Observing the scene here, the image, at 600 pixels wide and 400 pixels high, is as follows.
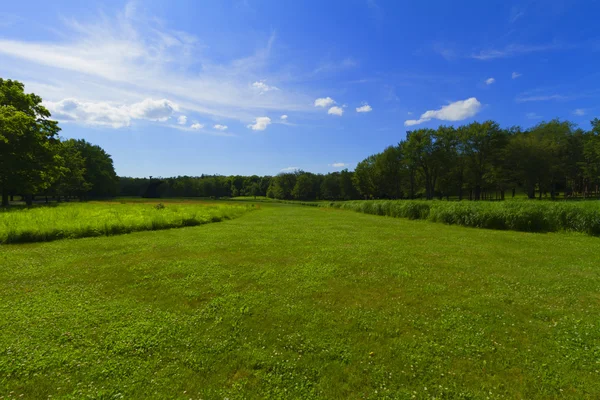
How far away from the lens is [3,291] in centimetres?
695

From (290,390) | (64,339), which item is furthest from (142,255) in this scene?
(290,390)

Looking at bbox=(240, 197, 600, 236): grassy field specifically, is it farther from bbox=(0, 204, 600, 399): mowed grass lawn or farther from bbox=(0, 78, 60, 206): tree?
bbox=(0, 78, 60, 206): tree

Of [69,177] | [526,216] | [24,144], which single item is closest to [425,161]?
[526,216]

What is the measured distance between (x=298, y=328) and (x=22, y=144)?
1691 inches

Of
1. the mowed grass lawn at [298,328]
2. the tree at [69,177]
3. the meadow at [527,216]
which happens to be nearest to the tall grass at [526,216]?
the meadow at [527,216]

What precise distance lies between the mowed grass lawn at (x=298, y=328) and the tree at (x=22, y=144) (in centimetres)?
2984

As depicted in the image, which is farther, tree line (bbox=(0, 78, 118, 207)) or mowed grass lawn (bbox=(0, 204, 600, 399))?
tree line (bbox=(0, 78, 118, 207))

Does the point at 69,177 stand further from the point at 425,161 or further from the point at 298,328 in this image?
the point at 425,161

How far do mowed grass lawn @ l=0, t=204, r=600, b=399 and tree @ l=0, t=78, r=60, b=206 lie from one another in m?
29.8

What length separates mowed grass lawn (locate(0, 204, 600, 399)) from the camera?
381 centimetres

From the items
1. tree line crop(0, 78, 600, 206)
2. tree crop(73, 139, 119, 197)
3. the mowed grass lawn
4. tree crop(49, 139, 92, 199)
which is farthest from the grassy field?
tree crop(73, 139, 119, 197)

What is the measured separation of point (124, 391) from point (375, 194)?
97.8 meters

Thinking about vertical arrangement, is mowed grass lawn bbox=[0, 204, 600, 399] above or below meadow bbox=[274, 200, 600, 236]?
below

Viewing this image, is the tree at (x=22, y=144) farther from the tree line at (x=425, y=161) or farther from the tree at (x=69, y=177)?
the tree at (x=69, y=177)
